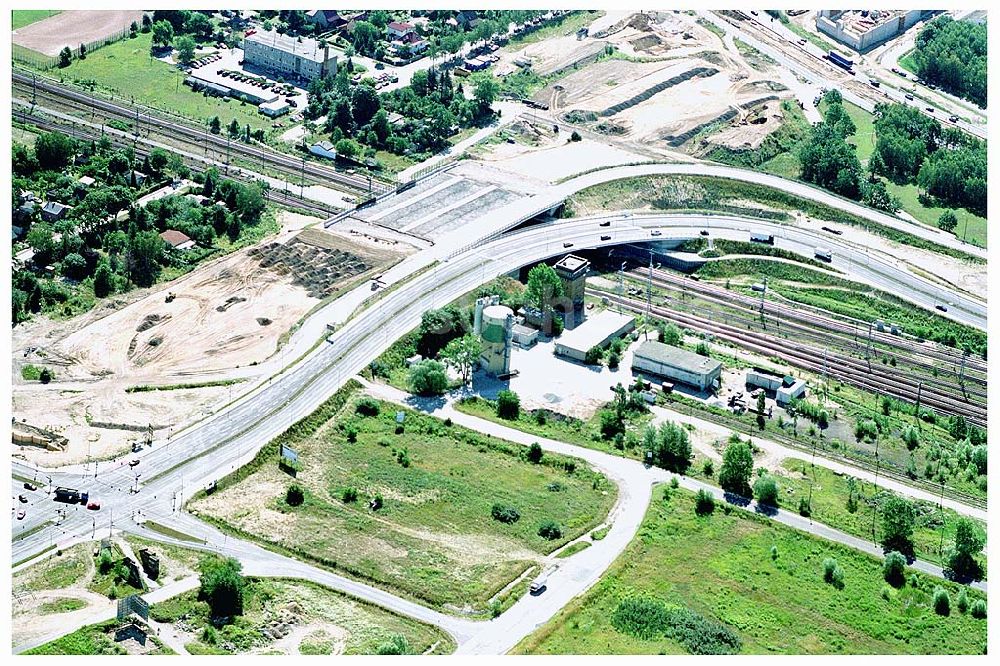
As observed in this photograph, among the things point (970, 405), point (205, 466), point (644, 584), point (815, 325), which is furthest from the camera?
point (815, 325)

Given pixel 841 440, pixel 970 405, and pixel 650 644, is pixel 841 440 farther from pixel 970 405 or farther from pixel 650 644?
pixel 650 644

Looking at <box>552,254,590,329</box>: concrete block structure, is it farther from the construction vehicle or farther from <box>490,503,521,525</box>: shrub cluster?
the construction vehicle

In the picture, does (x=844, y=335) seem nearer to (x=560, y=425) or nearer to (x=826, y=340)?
(x=826, y=340)

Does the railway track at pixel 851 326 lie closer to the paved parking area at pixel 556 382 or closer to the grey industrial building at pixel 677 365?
the grey industrial building at pixel 677 365

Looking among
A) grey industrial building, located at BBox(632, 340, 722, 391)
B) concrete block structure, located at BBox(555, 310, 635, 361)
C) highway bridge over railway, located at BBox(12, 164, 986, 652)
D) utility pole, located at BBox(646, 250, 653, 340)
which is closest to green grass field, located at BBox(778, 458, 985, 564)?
highway bridge over railway, located at BBox(12, 164, 986, 652)

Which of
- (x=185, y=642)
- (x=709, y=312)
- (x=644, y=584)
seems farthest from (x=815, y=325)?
(x=185, y=642)

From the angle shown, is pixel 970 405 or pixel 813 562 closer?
pixel 813 562

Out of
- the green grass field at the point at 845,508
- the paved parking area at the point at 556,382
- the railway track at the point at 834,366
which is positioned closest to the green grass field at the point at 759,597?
the green grass field at the point at 845,508

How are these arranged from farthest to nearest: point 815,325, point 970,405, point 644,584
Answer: point 815,325, point 970,405, point 644,584
